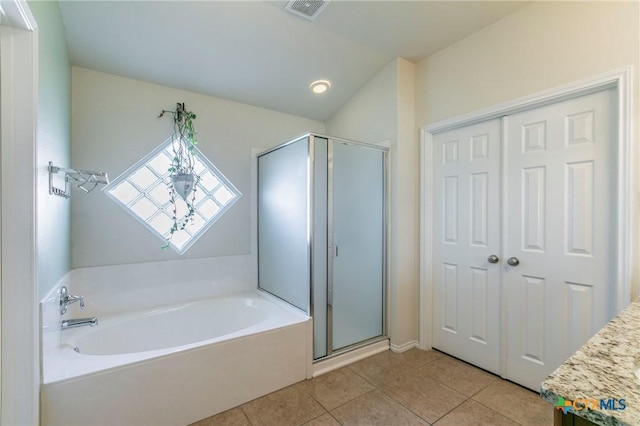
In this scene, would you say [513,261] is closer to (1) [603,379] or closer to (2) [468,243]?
(2) [468,243]

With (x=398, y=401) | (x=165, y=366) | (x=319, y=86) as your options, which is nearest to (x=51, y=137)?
(x=165, y=366)

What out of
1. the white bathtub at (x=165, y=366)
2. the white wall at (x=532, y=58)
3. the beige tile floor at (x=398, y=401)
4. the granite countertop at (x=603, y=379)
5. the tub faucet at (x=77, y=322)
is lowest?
the beige tile floor at (x=398, y=401)

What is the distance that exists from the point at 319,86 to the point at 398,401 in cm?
266

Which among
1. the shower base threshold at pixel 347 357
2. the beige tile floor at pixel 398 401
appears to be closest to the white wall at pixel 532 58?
the beige tile floor at pixel 398 401

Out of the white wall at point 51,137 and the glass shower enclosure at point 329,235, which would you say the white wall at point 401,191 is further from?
the white wall at point 51,137

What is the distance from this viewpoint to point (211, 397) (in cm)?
177

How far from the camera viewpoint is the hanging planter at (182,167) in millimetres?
2523

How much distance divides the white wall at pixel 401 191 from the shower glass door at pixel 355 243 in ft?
0.38

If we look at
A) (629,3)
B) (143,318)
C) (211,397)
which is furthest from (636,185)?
(143,318)

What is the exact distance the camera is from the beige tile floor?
5.62 feet

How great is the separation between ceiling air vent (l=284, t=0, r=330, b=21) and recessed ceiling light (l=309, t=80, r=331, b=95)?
2.20 ft

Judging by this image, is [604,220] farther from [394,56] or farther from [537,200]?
[394,56]

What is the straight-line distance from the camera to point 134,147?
2387mm

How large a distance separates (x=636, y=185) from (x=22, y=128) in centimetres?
300
